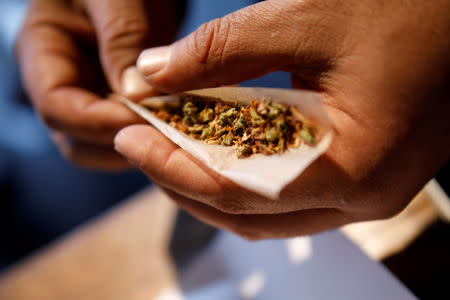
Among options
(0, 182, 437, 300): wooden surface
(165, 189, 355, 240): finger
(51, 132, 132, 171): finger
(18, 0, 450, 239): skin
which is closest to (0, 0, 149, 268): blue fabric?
(0, 182, 437, 300): wooden surface

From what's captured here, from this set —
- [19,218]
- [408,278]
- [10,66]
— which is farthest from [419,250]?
[10,66]

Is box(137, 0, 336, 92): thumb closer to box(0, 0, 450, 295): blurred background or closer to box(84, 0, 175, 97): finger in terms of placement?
box(84, 0, 175, 97): finger

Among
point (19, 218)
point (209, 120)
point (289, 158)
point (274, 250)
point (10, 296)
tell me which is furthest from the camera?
point (19, 218)

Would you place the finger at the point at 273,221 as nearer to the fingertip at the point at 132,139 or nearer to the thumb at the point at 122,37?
the fingertip at the point at 132,139

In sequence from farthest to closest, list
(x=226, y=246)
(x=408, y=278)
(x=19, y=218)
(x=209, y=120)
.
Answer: (x=19, y=218) < (x=226, y=246) < (x=408, y=278) < (x=209, y=120)

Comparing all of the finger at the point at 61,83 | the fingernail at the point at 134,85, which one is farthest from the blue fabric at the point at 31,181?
the fingernail at the point at 134,85

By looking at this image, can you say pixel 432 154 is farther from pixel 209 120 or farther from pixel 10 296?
pixel 10 296
